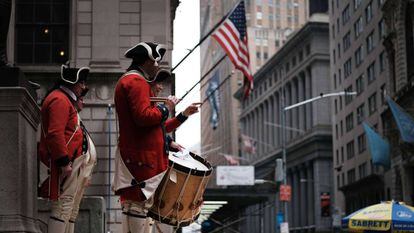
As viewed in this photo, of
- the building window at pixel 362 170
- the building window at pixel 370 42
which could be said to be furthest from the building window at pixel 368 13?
the building window at pixel 362 170

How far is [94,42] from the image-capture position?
23.8m

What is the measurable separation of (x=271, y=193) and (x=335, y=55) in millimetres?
58314

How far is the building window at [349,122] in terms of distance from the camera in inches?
3561

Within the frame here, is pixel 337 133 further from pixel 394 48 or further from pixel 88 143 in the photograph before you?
pixel 88 143

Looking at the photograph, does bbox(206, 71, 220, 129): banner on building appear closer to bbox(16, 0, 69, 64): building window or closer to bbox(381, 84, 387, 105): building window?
bbox(16, 0, 69, 64): building window

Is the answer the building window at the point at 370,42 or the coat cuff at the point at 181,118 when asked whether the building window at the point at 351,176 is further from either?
the coat cuff at the point at 181,118

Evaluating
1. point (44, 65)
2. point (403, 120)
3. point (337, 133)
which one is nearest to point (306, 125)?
point (337, 133)

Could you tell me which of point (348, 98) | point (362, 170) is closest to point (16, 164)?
point (362, 170)

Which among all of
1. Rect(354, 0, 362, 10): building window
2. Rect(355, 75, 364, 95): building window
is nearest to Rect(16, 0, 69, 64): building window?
Rect(355, 75, 364, 95): building window

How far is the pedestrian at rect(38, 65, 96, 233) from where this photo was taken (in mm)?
7605

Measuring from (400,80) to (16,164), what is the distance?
197ft

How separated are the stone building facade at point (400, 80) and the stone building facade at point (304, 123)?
36816 millimetres

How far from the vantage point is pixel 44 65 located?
23.9 metres

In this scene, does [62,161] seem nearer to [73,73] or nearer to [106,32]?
[73,73]
